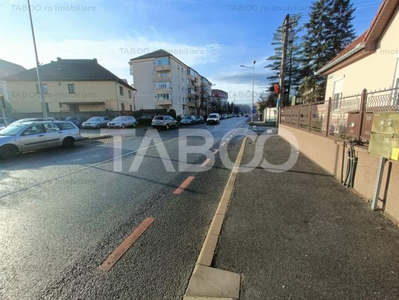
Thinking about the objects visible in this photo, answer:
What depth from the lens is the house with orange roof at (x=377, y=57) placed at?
719cm

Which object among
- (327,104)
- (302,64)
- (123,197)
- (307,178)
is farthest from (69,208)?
(302,64)

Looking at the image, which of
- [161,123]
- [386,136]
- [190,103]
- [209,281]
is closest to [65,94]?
[161,123]

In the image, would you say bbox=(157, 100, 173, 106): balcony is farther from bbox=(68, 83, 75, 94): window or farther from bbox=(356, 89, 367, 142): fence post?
bbox=(356, 89, 367, 142): fence post

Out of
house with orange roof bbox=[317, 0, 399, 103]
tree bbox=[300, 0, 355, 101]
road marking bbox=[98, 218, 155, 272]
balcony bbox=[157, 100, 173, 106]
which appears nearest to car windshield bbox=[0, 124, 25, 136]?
road marking bbox=[98, 218, 155, 272]

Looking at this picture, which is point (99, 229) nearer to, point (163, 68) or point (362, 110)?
point (362, 110)

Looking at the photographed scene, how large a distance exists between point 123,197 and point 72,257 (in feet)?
6.28

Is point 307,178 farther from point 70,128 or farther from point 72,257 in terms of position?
point 70,128

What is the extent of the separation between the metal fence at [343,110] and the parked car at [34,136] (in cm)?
1220

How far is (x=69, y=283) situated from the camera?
2205 millimetres

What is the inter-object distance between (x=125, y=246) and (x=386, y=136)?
451 centimetres

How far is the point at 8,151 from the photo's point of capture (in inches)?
340

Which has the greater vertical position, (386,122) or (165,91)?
(165,91)

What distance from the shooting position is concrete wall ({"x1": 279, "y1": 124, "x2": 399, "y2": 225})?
334 cm

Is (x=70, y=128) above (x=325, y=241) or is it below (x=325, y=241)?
above
